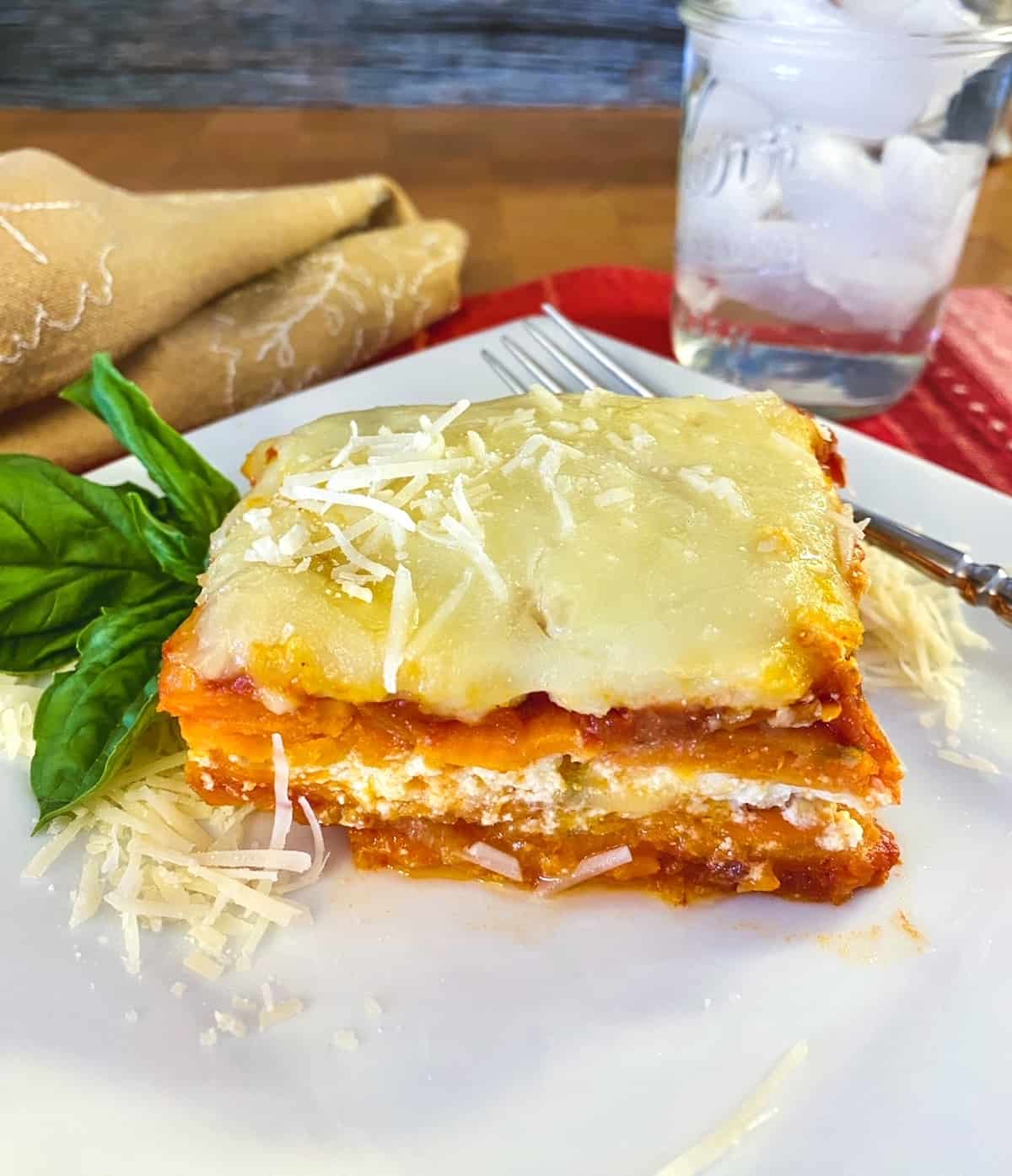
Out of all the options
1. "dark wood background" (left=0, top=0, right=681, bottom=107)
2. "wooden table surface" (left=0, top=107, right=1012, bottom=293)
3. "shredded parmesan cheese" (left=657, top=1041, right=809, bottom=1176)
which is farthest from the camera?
"dark wood background" (left=0, top=0, right=681, bottom=107)

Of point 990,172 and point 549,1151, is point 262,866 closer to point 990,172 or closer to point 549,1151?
point 549,1151

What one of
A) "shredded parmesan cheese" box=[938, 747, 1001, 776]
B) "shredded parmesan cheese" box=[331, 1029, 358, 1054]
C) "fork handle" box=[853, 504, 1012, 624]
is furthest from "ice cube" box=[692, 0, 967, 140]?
"shredded parmesan cheese" box=[331, 1029, 358, 1054]

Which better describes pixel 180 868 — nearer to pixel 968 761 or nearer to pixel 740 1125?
pixel 740 1125

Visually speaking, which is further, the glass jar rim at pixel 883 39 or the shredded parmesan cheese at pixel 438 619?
the glass jar rim at pixel 883 39

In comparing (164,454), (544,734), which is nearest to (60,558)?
(164,454)

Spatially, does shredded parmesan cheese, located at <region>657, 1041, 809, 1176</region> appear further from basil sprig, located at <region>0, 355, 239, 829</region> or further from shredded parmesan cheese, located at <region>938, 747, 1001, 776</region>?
basil sprig, located at <region>0, 355, 239, 829</region>

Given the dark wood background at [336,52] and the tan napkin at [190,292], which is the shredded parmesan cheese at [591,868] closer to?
the tan napkin at [190,292]

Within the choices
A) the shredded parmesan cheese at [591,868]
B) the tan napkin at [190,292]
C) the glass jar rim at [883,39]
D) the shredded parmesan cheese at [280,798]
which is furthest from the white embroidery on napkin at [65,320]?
the shredded parmesan cheese at [591,868]
